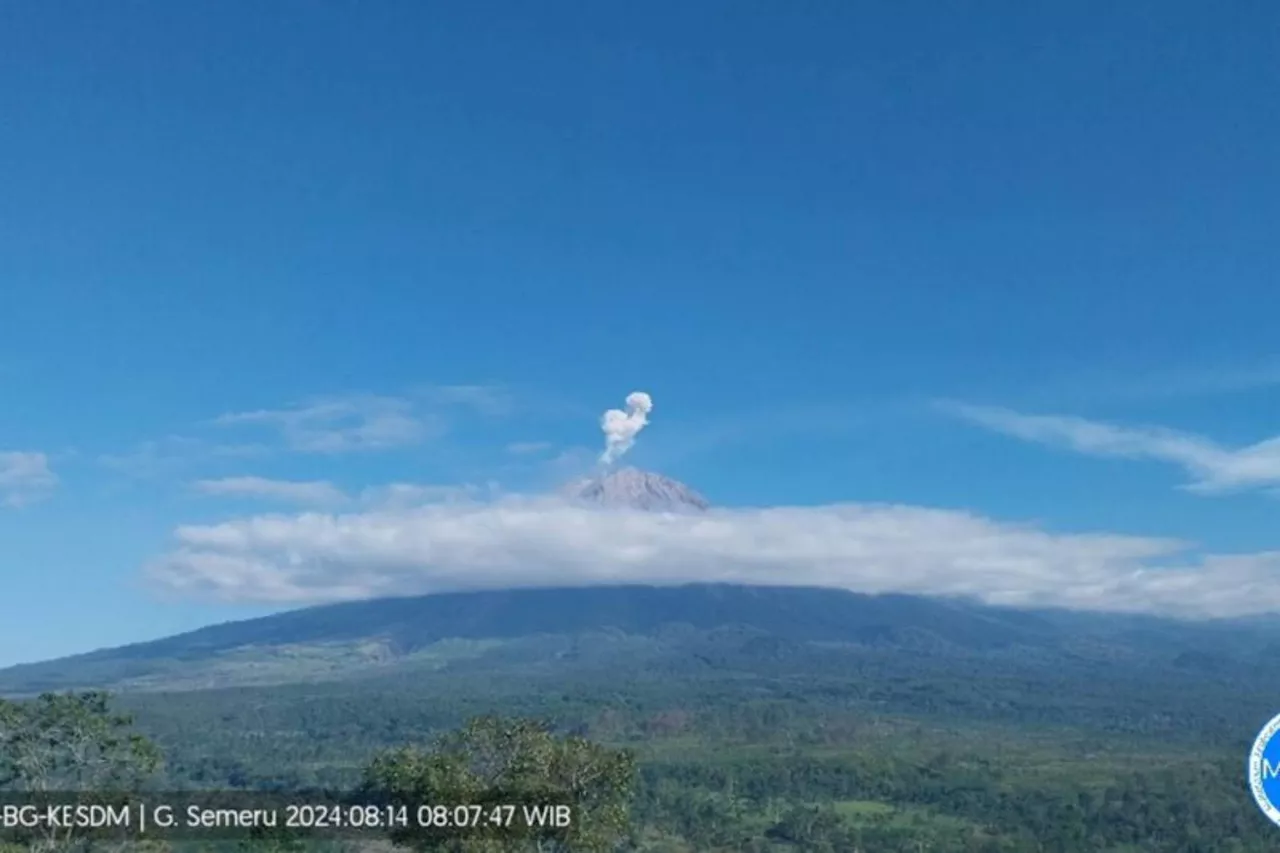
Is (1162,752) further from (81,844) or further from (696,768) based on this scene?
(81,844)

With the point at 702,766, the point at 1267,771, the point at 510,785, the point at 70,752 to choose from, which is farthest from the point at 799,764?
the point at 1267,771

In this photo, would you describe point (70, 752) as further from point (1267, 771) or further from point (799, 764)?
point (799, 764)

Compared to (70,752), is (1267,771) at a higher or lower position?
higher

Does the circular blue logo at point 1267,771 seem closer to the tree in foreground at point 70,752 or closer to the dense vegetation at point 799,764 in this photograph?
the dense vegetation at point 799,764

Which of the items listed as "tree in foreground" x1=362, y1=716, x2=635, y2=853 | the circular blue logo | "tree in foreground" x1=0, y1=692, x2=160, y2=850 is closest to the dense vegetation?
"tree in foreground" x1=362, y1=716, x2=635, y2=853

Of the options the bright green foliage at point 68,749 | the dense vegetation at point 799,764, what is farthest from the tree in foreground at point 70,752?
the dense vegetation at point 799,764

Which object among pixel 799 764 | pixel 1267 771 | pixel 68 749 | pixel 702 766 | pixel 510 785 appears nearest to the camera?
pixel 1267 771

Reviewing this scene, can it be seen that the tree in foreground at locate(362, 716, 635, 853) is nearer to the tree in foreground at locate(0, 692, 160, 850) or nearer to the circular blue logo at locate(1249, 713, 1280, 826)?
the tree in foreground at locate(0, 692, 160, 850)
